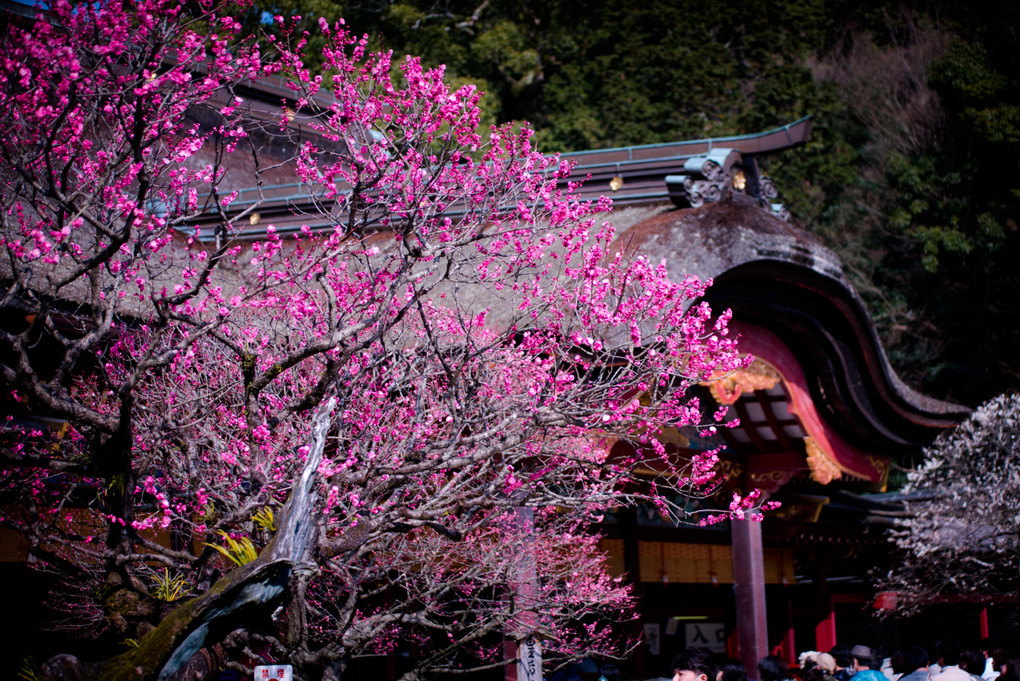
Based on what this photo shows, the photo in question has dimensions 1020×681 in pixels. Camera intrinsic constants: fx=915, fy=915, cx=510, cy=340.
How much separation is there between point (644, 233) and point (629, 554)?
5.85 m

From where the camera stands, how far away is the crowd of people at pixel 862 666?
519 centimetres

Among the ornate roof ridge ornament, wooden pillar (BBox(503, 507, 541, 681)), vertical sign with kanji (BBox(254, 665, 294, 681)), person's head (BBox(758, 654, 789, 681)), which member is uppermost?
the ornate roof ridge ornament

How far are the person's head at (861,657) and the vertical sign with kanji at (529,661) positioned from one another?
316cm

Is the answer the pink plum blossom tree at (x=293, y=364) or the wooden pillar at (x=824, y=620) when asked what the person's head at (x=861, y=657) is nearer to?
the pink plum blossom tree at (x=293, y=364)

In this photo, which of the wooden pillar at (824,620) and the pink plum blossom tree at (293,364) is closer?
the pink plum blossom tree at (293,364)

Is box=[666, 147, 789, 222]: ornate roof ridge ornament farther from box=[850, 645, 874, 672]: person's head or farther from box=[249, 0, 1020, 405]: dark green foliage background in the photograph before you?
box=[249, 0, 1020, 405]: dark green foliage background

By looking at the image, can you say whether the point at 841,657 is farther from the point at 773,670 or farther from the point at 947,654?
the point at 773,670

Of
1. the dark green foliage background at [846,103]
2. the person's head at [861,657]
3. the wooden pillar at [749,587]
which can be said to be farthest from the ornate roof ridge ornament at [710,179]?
the dark green foliage background at [846,103]

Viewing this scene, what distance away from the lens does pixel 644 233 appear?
984 centimetres

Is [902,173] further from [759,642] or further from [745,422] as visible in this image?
[759,642]

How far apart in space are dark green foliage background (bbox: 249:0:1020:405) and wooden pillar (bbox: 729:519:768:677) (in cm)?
1307

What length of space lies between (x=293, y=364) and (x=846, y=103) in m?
28.2

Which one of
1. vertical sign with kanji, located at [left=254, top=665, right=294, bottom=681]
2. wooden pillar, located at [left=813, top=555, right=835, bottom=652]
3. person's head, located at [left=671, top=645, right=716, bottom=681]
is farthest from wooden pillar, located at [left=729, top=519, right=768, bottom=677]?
vertical sign with kanji, located at [left=254, top=665, right=294, bottom=681]

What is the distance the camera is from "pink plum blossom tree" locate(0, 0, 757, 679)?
205 inches
